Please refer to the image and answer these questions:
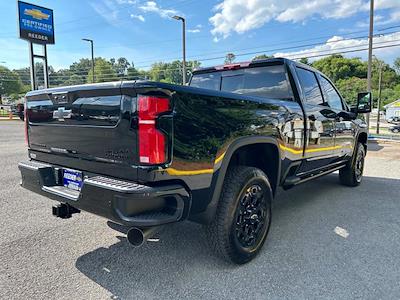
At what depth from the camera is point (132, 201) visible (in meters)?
1.93

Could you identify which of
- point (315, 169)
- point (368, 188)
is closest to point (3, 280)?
point (315, 169)

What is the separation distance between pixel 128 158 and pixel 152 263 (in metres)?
1.19

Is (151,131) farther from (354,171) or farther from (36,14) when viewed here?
(36,14)

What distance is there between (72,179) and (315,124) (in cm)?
294

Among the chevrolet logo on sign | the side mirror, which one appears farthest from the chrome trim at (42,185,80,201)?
the chevrolet logo on sign

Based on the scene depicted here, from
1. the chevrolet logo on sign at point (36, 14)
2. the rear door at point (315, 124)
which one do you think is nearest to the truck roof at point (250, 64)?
the rear door at point (315, 124)

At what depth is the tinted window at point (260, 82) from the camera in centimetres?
369

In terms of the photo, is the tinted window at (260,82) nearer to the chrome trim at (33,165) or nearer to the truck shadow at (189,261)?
the truck shadow at (189,261)

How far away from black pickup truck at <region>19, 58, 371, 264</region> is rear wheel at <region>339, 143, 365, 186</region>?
227cm

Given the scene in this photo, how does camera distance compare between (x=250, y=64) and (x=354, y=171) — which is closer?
(x=250, y=64)

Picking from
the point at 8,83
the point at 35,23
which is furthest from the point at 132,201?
the point at 8,83

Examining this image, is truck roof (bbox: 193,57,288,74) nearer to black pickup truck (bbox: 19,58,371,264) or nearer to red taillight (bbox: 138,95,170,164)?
black pickup truck (bbox: 19,58,371,264)

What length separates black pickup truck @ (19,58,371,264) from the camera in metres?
1.97

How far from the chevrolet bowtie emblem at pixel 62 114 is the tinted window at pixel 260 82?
2259mm
